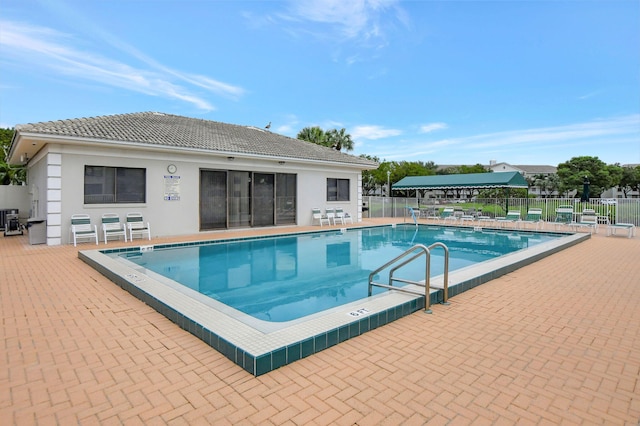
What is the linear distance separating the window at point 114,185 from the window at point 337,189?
860 centimetres

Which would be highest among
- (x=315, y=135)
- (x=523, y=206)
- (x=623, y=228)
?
(x=315, y=135)

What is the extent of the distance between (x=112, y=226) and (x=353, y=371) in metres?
10.2

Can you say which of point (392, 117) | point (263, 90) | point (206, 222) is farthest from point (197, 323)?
point (392, 117)

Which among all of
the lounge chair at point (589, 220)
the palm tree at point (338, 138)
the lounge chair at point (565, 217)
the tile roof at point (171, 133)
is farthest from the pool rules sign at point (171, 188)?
the palm tree at point (338, 138)

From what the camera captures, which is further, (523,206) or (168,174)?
(523,206)

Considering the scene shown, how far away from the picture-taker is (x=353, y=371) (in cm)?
294

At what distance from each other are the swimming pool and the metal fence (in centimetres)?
642

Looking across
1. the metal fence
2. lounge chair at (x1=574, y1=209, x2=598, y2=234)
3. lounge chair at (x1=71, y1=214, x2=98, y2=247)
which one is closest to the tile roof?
lounge chair at (x1=71, y1=214, x2=98, y2=247)

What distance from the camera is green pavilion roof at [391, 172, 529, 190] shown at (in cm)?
1825

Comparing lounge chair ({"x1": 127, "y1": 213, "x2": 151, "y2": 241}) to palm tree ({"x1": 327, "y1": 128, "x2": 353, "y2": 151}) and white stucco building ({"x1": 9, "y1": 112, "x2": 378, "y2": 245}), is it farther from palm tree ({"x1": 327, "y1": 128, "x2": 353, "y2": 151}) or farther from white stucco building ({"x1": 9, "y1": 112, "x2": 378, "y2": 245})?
palm tree ({"x1": 327, "y1": 128, "x2": 353, "y2": 151})

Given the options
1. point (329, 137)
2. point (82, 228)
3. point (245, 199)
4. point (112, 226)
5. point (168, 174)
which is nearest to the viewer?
point (82, 228)

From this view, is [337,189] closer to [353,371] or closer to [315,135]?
[353,371]

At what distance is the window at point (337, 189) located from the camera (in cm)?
1739

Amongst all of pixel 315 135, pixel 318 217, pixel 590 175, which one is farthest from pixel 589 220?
pixel 590 175
